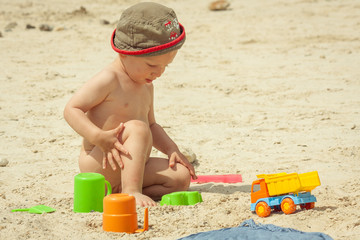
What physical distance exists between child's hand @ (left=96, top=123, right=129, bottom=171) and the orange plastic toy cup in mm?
525

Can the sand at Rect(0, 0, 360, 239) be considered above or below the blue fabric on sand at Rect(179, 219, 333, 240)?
below

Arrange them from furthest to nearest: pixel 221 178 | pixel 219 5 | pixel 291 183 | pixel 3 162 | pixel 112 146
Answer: pixel 219 5, pixel 3 162, pixel 221 178, pixel 112 146, pixel 291 183

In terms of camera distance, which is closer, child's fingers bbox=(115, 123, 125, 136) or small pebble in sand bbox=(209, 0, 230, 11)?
child's fingers bbox=(115, 123, 125, 136)

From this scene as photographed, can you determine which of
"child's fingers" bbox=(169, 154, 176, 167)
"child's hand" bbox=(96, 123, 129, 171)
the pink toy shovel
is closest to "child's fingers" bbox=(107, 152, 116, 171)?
"child's hand" bbox=(96, 123, 129, 171)

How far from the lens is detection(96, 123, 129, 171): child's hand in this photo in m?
3.38

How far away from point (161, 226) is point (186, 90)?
3525 mm

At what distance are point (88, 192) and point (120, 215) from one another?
390 millimetres

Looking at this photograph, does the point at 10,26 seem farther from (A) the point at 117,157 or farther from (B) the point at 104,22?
(A) the point at 117,157

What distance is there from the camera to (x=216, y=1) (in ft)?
36.0

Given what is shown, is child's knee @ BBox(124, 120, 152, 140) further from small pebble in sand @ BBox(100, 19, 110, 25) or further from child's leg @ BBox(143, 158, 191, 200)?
small pebble in sand @ BBox(100, 19, 110, 25)

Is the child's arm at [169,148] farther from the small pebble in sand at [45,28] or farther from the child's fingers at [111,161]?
the small pebble in sand at [45,28]

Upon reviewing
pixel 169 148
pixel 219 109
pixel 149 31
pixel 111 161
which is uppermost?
pixel 149 31

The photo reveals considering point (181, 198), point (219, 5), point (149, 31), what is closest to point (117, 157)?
point (181, 198)

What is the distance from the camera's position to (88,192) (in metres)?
3.16
